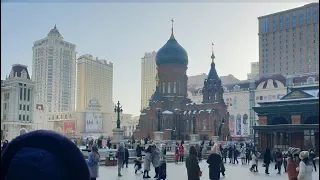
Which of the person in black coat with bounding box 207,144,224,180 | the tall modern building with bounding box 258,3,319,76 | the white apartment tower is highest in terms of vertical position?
the tall modern building with bounding box 258,3,319,76

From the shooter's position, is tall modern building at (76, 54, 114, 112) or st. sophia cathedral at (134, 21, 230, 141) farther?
tall modern building at (76, 54, 114, 112)

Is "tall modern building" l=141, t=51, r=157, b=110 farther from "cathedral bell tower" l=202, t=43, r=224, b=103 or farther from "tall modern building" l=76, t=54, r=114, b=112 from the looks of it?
"cathedral bell tower" l=202, t=43, r=224, b=103

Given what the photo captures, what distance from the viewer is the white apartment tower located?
2781 inches

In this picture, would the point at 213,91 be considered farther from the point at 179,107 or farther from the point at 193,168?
the point at 193,168

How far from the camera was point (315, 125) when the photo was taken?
28.4 m

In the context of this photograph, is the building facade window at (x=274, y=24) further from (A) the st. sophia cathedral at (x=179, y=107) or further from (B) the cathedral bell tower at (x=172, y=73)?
Answer: (B) the cathedral bell tower at (x=172, y=73)

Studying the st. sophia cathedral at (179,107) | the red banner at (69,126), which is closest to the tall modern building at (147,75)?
the red banner at (69,126)

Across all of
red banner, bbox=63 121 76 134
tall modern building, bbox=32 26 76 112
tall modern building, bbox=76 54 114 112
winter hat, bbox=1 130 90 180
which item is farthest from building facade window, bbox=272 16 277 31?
winter hat, bbox=1 130 90 180

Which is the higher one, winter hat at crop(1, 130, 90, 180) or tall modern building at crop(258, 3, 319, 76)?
tall modern building at crop(258, 3, 319, 76)

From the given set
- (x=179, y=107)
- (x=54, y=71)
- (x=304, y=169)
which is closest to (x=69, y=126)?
(x=54, y=71)

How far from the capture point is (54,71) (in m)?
123

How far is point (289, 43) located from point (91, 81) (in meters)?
65.1

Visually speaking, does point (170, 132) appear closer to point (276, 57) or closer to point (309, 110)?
point (309, 110)

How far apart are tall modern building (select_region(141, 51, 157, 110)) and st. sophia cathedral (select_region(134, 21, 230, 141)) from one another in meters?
78.3
